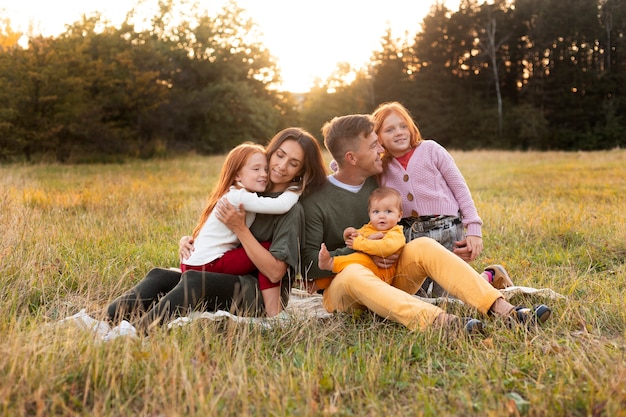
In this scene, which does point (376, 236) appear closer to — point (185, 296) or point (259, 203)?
point (259, 203)

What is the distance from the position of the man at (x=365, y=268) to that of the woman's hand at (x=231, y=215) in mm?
499

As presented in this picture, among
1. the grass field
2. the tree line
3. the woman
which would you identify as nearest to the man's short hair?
the woman

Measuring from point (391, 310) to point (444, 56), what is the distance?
39573 millimetres

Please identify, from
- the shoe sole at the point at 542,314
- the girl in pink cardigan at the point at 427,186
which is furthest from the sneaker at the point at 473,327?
the girl in pink cardigan at the point at 427,186

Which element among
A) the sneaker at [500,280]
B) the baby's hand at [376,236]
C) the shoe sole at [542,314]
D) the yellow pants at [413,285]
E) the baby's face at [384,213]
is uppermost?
the baby's face at [384,213]

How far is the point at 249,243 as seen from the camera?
3.90 meters

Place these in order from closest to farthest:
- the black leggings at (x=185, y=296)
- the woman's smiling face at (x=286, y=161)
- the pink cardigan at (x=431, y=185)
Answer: the black leggings at (x=185, y=296)
the woman's smiling face at (x=286, y=161)
the pink cardigan at (x=431, y=185)

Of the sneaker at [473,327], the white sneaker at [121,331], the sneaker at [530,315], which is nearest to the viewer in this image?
the white sneaker at [121,331]

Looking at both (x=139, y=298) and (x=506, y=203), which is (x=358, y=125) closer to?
(x=139, y=298)

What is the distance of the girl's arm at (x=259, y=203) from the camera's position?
3904mm

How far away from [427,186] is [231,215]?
1.44m

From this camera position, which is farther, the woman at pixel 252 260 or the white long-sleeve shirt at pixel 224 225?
the white long-sleeve shirt at pixel 224 225

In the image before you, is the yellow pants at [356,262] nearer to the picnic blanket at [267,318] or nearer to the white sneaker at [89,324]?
the picnic blanket at [267,318]

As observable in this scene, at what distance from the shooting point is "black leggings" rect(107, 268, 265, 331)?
366 centimetres
